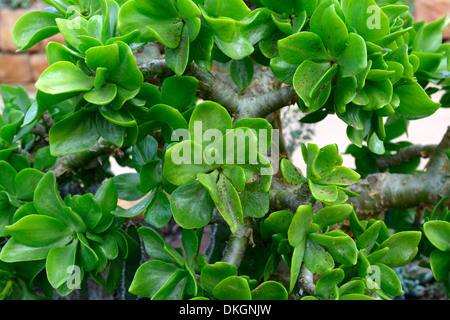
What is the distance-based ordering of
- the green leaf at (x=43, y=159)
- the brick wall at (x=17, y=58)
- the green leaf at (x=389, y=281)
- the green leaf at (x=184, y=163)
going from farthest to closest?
the brick wall at (x=17, y=58) < the green leaf at (x=43, y=159) < the green leaf at (x=389, y=281) < the green leaf at (x=184, y=163)

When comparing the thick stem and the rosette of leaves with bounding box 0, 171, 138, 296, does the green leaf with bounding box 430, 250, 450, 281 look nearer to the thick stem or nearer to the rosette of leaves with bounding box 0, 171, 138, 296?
the thick stem

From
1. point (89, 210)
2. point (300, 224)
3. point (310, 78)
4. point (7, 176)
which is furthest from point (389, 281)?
point (7, 176)

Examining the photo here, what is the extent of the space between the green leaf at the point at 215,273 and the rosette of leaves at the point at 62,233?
0.13m

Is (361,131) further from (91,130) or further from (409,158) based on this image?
(409,158)

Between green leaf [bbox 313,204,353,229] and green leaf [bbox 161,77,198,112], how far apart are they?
185 mm

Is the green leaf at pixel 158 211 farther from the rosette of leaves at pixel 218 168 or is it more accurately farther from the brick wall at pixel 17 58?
the brick wall at pixel 17 58

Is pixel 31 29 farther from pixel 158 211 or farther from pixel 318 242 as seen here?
pixel 318 242

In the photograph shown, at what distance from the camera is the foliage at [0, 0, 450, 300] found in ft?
1.28

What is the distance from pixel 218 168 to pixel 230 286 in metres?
0.11

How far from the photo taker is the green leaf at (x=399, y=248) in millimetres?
480

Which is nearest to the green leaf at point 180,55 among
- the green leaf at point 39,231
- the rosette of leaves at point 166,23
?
the rosette of leaves at point 166,23

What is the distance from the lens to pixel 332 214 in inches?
17.4

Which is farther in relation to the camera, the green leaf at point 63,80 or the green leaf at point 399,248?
the green leaf at point 399,248

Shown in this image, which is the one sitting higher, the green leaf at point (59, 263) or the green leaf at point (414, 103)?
the green leaf at point (414, 103)
